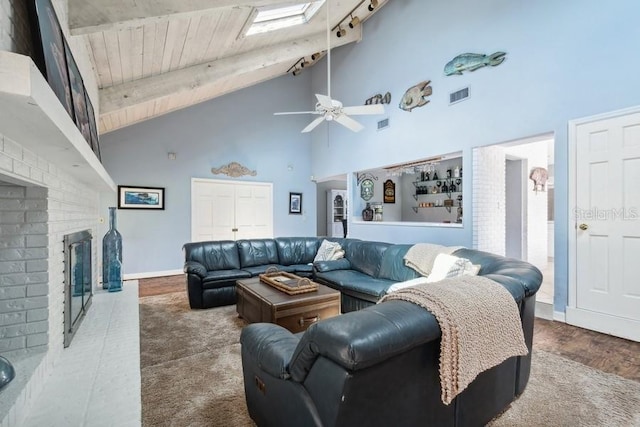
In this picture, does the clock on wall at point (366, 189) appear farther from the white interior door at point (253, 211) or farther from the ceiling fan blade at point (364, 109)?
the ceiling fan blade at point (364, 109)

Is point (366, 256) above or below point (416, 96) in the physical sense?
below

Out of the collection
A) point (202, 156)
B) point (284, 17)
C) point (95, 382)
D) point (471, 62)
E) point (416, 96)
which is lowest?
point (95, 382)

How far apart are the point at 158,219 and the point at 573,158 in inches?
246

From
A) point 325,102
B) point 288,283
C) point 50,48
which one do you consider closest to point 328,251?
point 288,283

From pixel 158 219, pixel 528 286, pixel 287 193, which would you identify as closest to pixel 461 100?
pixel 528 286

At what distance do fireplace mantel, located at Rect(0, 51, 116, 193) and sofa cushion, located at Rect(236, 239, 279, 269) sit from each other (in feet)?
10.4

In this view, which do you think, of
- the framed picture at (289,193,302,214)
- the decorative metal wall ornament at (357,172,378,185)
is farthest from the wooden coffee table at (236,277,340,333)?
the framed picture at (289,193,302,214)

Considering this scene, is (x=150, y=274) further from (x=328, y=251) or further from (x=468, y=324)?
(x=468, y=324)

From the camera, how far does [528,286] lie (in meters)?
1.72

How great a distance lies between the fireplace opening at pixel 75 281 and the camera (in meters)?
2.01

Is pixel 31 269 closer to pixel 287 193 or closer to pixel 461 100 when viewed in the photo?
pixel 461 100

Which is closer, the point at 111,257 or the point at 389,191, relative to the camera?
the point at 111,257

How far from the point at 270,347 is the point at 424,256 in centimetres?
244

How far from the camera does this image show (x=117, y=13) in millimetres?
2104
